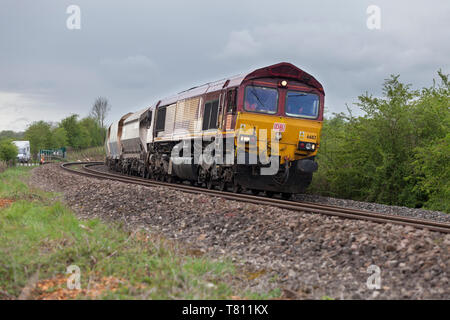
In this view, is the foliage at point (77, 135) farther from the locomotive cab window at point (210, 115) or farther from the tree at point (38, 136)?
the locomotive cab window at point (210, 115)

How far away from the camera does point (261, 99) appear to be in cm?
1391

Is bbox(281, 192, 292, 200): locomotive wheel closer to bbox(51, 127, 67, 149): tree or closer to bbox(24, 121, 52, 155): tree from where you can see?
bbox(24, 121, 52, 155): tree

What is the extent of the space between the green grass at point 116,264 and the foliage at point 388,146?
14795 millimetres

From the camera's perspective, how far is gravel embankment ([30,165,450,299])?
16.7 feet

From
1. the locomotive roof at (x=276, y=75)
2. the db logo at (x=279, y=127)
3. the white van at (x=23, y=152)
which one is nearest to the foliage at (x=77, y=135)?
the white van at (x=23, y=152)

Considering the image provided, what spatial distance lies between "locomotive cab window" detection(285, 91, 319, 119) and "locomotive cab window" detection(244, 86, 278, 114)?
0.45 meters

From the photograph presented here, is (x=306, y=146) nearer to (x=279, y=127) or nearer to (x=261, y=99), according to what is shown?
(x=279, y=127)

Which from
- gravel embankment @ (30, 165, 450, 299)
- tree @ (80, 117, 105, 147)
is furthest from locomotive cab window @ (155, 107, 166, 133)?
tree @ (80, 117, 105, 147)

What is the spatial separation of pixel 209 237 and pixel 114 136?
27.6 m

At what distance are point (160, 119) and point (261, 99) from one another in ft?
27.9

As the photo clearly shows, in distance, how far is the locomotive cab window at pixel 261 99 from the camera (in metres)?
13.7

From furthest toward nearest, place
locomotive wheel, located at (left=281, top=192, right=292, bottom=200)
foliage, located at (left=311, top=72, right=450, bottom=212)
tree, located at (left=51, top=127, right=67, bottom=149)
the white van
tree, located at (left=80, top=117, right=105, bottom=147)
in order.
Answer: tree, located at (left=80, top=117, right=105, bottom=147) < tree, located at (left=51, top=127, right=67, bottom=149) < the white van < foliage, located at (left=311, top=72, right=450, bottom=212) < locomotive wheel, located at (left=281, top=192, right=292, bottom=200)
